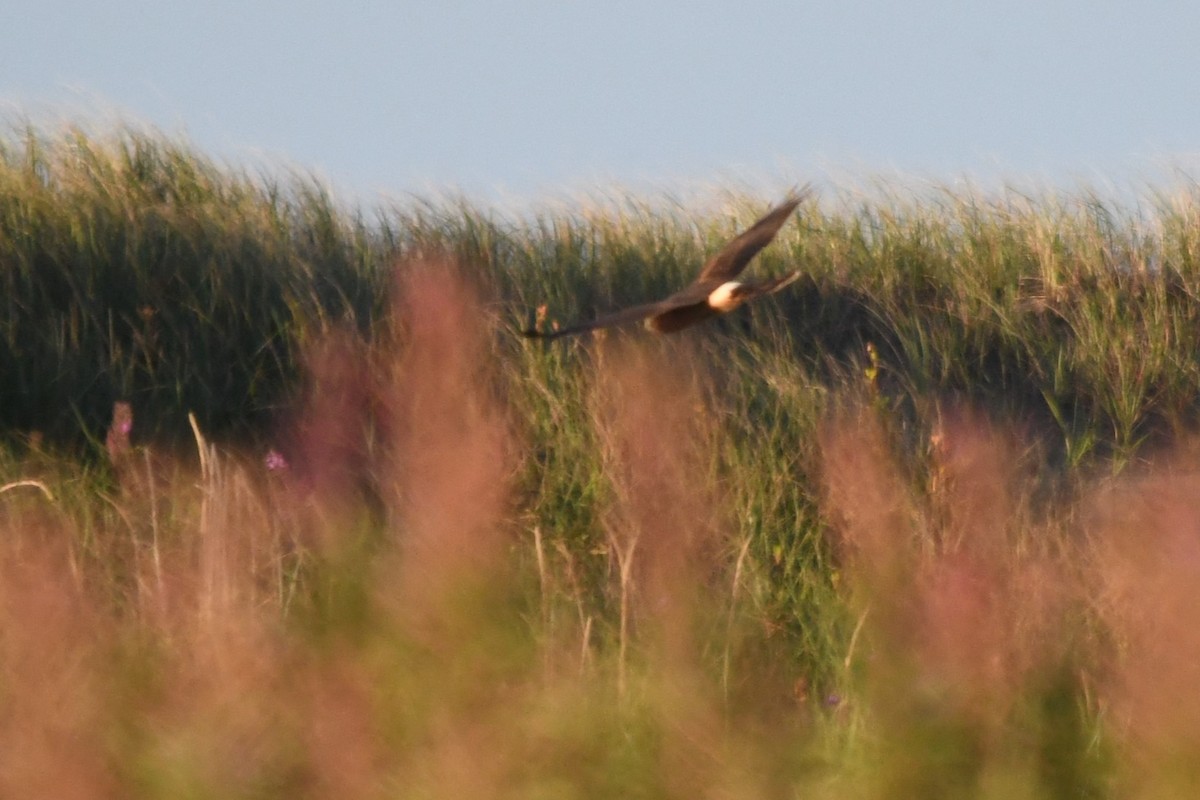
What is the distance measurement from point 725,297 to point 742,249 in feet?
1.39

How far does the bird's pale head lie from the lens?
12.7 ft

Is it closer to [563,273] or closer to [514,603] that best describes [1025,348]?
[563,273]

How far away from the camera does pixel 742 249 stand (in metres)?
4.28

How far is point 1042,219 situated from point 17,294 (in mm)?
4221

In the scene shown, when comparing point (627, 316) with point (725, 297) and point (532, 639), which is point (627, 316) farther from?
point (532, 639)

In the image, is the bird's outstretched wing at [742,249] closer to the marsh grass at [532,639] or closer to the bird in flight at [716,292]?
the bird in flight at [716,292]

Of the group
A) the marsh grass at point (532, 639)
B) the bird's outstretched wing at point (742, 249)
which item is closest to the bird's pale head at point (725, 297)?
the bird's outstretched wing at point (742, 249)

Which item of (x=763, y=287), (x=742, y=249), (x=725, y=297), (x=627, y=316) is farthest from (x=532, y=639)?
(x=742, y=249)

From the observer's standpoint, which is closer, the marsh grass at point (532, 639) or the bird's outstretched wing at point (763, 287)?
the marsh grass at point (532, 639)

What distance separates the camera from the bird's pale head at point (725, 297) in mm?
3873

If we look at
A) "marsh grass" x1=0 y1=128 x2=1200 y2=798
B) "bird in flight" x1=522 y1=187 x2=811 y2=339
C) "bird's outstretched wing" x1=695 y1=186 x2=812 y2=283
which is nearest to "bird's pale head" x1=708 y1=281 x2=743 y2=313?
"bird in flight" x1=522 y1=187 x2=811 y2=339

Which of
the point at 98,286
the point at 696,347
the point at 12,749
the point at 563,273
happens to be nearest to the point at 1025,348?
the point at 696,347

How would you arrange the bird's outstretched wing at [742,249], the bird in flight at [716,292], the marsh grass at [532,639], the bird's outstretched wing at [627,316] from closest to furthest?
the marsh grass at [532,639]
the bird's outstretched wing at [627,316]
the bird in flight at [716,292]
the bird's outstretched wing at [742,249]

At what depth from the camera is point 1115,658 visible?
2428 millimetres
